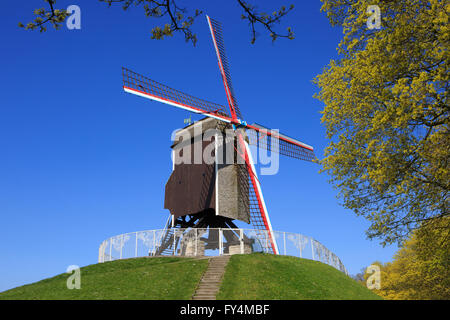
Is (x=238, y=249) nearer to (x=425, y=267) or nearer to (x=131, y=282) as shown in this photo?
(x=131, y=282)

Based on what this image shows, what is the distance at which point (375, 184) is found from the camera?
12.0 m

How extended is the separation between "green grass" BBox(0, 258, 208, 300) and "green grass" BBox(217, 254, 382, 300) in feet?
4.67

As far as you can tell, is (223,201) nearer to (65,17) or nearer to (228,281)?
(228,281)

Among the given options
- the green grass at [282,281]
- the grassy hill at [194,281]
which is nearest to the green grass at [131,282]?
the grassy hill at [194,281]

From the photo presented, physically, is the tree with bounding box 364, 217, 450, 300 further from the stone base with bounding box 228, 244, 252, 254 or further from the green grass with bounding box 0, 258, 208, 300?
the green grass with bounding box 0, 258, 208, 300

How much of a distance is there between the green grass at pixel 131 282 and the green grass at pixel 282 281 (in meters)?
1.42

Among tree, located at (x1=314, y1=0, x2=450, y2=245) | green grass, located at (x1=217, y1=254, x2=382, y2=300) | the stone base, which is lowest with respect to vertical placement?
green grass, located at (x1=217, y1=254, x2=382, y2=300)

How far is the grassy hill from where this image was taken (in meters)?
13.1

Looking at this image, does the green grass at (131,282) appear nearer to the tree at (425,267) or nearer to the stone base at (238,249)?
the stone base at (238,249)

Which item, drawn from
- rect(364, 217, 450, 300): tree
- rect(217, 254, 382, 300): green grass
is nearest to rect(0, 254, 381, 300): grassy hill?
rect(217, 254, 382, 300): green grass

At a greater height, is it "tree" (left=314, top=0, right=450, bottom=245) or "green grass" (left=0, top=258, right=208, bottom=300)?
"tree" (left=314, top=0, right=450, bottom=245)

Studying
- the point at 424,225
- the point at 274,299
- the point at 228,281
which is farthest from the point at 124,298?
the point at 424,225

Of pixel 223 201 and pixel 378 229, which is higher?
pixel 223 201
